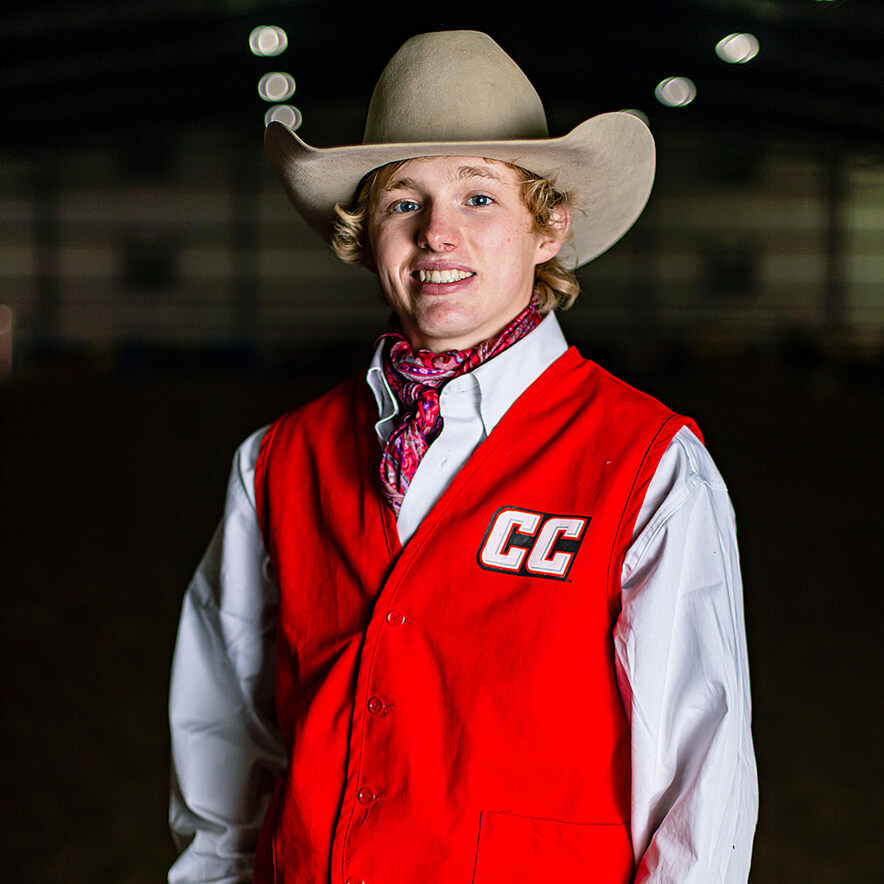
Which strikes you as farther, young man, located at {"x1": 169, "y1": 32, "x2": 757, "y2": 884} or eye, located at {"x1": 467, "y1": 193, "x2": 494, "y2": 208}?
eye, located at {"x1": 467, "y1": 193, "x2": 494, "y2": 208}

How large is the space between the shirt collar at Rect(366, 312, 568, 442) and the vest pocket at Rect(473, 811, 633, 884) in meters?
0.46

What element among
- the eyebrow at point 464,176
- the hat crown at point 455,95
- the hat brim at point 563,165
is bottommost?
the eyebrow at point 464,176

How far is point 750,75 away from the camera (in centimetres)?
1512

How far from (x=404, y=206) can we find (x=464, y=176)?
3.6 inches

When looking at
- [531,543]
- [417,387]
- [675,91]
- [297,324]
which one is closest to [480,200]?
[417,387]

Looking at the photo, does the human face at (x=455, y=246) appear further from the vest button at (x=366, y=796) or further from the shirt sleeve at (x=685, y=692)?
the vest button at (x=366, y=796)

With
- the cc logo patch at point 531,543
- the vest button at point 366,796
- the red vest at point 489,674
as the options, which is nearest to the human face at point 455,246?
the red vest at point 489,674

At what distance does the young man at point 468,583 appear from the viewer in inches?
41.7

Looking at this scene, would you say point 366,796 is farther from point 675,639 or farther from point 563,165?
point 563,165

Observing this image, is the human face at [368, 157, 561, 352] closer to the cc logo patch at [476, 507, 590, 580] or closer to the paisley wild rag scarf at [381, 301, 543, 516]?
the paisley wild rag scarf at [381, 301, 543, 516]

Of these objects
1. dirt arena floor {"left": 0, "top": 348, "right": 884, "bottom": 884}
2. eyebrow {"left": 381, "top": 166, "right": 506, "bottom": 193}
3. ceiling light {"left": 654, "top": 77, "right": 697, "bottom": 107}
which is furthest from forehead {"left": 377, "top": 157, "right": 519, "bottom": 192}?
ceiling light {"left": 654, "top": 77, "right": 697, "bottom": 107}

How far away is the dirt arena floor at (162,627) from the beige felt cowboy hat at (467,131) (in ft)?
6.78

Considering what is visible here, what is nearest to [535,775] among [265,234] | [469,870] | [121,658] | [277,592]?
[469,870]

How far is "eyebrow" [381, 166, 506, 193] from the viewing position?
1.24m
